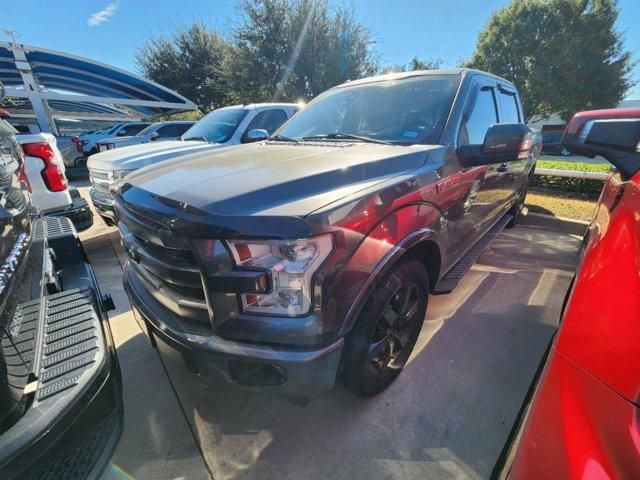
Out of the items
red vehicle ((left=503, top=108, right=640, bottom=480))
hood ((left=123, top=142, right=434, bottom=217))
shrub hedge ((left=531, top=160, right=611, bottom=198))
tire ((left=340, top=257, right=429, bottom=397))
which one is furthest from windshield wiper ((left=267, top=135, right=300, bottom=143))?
shrub hedge ((left=531, top=160, right=611, bottom=198))

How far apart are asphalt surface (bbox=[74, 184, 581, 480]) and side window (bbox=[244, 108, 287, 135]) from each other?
3750 millimetres

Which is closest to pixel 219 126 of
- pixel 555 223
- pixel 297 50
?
pixel 555 223

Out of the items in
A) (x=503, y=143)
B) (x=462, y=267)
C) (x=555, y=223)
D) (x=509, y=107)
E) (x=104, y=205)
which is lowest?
(x=555, y=223)

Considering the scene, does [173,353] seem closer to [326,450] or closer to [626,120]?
[326,450]

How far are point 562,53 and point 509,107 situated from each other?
2223 cm

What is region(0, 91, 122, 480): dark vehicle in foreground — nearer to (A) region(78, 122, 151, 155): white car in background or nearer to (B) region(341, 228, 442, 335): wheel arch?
(B) region(341, 228, 442, 335): wheel arch

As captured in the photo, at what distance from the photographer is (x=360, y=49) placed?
14.7 metres

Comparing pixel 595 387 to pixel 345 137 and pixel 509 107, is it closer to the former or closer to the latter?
pixel 345 137

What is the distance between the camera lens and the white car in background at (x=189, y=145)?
437 centimetres

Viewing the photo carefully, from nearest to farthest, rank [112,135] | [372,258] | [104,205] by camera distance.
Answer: [372,258], [104,205], [112,135]

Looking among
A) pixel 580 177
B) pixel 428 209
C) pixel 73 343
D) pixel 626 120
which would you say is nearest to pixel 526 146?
pixel 626 120

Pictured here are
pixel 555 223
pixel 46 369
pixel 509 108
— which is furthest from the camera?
pixel 555 223

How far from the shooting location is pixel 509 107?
3.68 metres

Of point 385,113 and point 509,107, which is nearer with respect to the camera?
point 385,113
